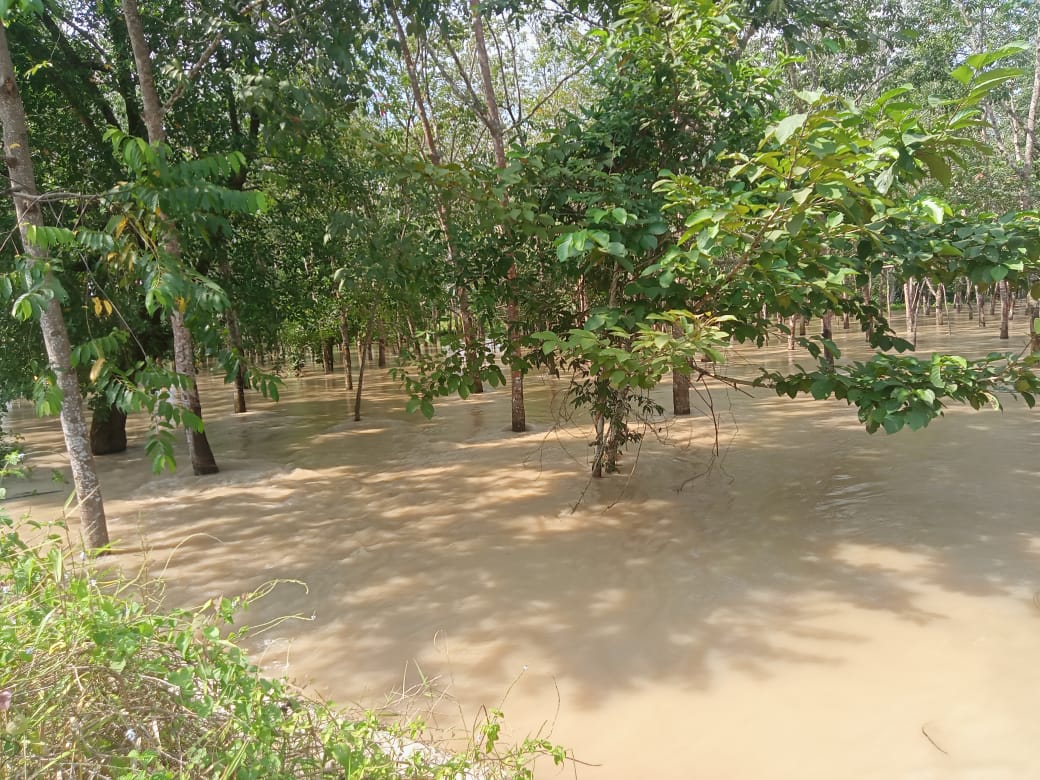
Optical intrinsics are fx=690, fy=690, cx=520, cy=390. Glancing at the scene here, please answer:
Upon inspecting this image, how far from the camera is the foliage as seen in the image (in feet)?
5.77

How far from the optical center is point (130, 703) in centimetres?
193

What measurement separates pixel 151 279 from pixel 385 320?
401 inches

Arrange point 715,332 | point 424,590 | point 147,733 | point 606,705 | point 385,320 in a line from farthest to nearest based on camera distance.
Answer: point 385,320 < point 424,590 < point 715,332 < point 606,705 < point 147,733

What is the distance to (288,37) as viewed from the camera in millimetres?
7242

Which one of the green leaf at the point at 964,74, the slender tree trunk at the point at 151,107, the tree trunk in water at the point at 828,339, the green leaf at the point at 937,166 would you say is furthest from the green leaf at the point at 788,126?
the slender tree trunk at the point at 151,107

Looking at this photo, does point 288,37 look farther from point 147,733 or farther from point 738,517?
point 147,733

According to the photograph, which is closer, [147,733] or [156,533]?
[147,733]

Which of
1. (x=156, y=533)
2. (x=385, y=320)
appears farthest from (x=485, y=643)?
(x=385, y=320)

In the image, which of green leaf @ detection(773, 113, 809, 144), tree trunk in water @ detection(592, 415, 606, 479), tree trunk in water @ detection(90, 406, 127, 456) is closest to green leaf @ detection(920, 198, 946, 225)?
green leaf @ detection(773, 113, 809, 144)

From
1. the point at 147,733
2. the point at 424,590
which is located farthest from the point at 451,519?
the point at 147,733

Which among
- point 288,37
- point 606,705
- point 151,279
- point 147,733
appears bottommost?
point 606,705

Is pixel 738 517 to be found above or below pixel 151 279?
below

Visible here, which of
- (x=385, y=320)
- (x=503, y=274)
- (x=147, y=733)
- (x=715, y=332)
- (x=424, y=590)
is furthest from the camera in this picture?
(x=385, y=320)

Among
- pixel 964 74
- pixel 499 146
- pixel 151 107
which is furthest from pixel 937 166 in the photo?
pixel 499 146
